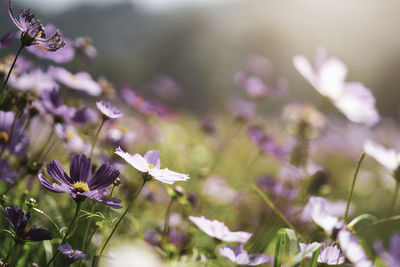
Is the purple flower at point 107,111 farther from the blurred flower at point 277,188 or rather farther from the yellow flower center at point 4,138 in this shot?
the blurred flower at point 277,188

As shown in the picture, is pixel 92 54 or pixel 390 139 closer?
pixel 92 54

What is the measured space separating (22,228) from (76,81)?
0.47 meters

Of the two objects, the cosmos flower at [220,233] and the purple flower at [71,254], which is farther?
the cosmos flower at [220,233]

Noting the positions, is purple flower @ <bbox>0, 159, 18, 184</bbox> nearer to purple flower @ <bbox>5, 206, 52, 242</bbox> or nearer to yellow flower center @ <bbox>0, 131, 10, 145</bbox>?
yellow flower center @ <bbox>0, 131, 10, 145</bbox>

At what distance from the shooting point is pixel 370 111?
35.2 inches

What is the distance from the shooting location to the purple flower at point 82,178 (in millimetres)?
506

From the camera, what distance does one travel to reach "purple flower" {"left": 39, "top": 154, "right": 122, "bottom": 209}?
506 millimetres

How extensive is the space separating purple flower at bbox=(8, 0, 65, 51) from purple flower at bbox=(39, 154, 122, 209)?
0.51 ft

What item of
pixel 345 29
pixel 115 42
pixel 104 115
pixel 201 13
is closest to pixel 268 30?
pixel 345 29

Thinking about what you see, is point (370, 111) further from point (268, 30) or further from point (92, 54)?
point (268, 30)

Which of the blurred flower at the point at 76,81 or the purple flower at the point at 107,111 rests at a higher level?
the purple flower at the point at 107,111

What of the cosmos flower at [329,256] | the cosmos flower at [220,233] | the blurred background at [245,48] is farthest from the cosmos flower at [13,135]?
the blurred background at [245,48]

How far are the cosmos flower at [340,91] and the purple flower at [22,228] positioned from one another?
56 centimetres

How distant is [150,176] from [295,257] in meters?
0.20
